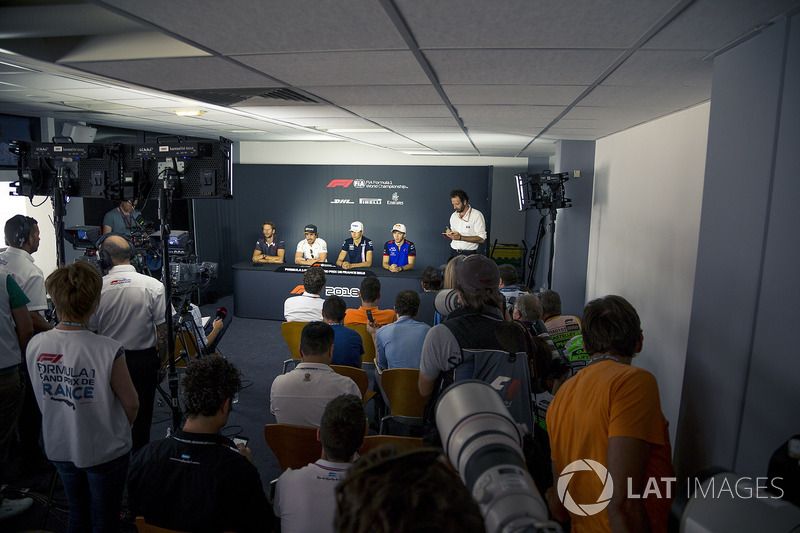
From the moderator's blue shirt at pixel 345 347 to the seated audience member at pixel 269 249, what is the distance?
423cm

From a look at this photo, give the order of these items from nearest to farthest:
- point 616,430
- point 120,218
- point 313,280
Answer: point 616,430, point 313,280, point 120,218

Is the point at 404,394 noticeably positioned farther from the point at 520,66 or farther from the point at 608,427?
the point at 520,66

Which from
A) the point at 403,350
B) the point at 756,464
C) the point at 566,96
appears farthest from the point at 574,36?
the point at 403,350

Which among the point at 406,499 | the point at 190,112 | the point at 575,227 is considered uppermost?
the point at 190,112

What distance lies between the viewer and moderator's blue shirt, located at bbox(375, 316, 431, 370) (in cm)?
299

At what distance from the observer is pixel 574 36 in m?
1.51

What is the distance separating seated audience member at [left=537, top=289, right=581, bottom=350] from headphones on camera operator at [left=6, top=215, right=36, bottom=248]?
340cm

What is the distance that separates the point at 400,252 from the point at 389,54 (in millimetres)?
5451

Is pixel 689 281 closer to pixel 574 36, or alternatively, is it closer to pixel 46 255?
pixel 574 36

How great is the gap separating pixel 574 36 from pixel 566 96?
1216 millimetres

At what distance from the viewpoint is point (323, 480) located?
1509 mm

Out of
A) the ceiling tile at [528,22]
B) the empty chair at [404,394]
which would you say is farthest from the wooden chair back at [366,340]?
the ceiling tile at [528,22]

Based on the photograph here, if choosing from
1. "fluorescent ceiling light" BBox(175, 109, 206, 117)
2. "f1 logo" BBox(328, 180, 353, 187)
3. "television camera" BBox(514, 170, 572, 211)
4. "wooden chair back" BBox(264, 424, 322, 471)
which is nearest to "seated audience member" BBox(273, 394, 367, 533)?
"wooden chair back" BBox(264, 424, 322, 471)

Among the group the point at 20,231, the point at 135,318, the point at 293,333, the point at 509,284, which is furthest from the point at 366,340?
the point at 20,231
